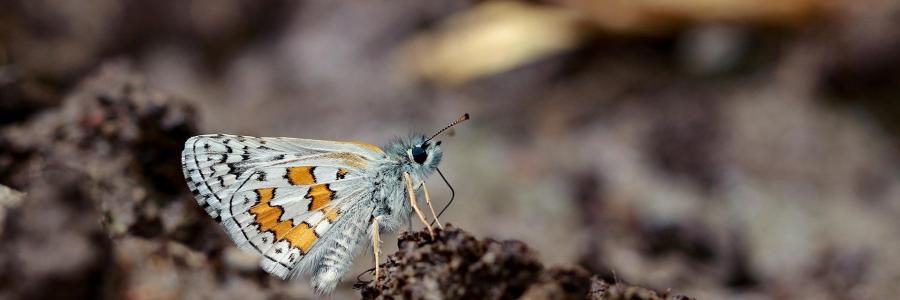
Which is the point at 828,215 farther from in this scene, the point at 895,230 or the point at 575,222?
the point at 575,222

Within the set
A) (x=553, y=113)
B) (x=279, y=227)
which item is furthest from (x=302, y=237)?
(x=553, y=113)

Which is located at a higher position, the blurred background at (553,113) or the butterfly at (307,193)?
the blurred background at (553,113)

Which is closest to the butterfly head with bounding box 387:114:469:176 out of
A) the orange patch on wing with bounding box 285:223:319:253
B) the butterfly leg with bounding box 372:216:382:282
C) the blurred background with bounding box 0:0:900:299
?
the butterfly leg with bounding box 372:216:382:282

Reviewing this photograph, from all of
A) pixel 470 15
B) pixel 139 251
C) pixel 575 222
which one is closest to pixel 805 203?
pixel 575 222

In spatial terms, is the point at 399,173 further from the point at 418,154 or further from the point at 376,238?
the point at 376,238

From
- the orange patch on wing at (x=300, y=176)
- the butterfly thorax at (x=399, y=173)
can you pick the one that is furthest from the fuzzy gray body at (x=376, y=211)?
the orange patch on wing at (x=300, y=176)

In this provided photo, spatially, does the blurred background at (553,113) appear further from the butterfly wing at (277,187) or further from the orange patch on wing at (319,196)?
the orange patch on wing at (319,196)
